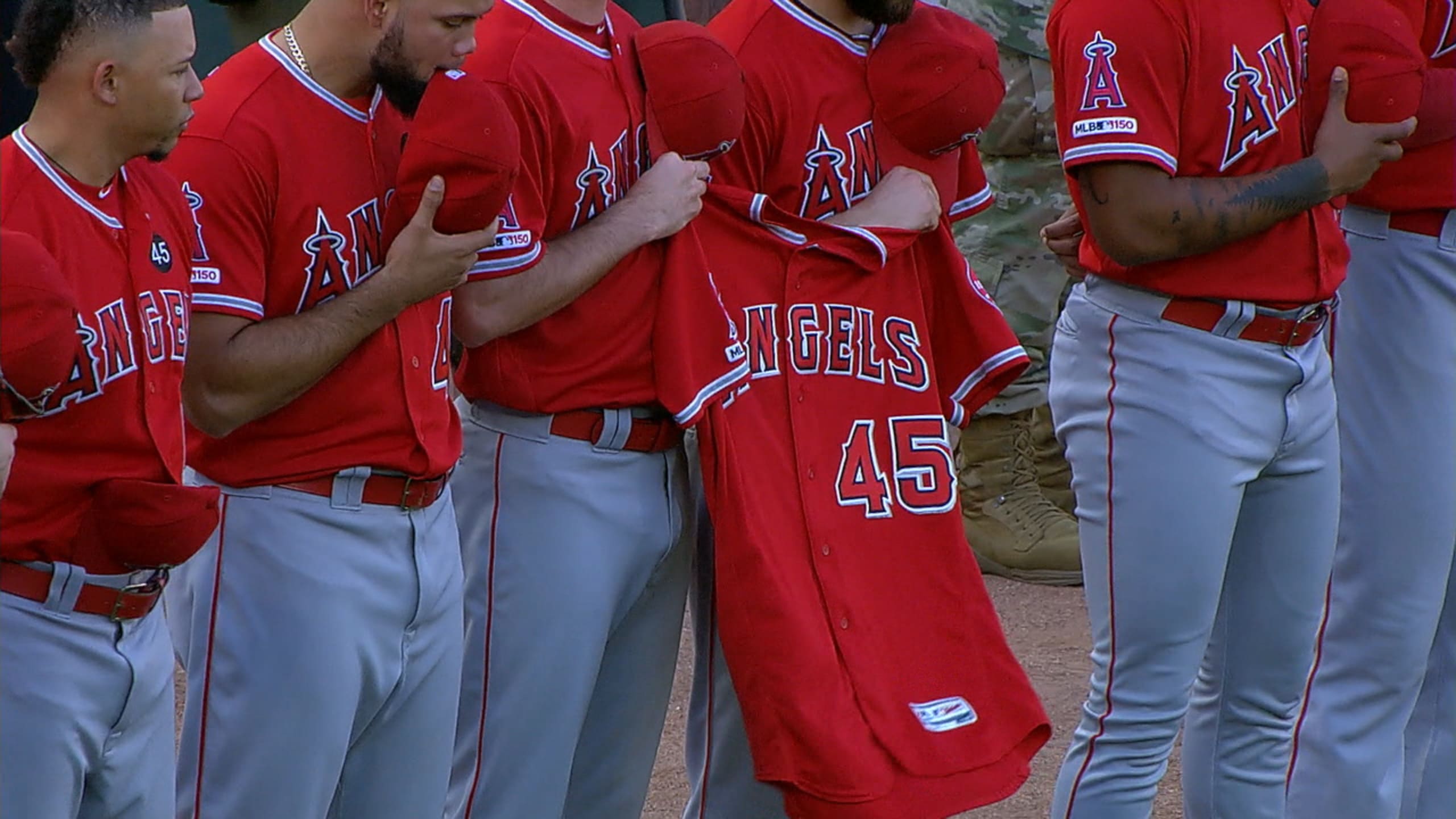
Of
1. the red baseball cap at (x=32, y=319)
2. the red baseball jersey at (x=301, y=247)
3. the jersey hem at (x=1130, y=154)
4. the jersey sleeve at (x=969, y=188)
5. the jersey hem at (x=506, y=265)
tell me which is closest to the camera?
the red baseball cap at (x=32, y=319)

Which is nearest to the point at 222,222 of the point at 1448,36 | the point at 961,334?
the point at 961,334

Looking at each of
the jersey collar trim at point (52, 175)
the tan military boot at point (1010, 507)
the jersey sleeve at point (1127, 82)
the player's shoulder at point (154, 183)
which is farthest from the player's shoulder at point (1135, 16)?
the tan military boot at point (1010, 507)

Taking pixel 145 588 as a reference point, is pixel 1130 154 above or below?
above

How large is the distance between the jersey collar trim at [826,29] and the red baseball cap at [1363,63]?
2.46 ft

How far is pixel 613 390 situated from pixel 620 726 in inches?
22.3

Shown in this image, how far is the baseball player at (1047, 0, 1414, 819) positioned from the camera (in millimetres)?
2867

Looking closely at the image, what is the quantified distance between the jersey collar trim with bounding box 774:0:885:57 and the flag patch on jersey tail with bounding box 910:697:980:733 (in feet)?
3.44

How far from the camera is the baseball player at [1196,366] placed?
2.87m

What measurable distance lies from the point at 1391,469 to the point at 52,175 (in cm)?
239

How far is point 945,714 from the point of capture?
9.36 feet

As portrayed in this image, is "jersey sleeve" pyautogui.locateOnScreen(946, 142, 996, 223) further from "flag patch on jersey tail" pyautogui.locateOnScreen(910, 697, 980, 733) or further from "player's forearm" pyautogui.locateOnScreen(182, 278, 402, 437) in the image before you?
"player's forearm" pyautogui.locateOnScreen(182, 278, 402, 437)

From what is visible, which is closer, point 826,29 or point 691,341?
point 691,341

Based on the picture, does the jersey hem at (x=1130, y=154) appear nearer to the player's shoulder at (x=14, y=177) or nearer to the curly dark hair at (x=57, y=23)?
the curly dark hair at (x=57, y=23)

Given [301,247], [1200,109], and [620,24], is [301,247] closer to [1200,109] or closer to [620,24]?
[620,24]
